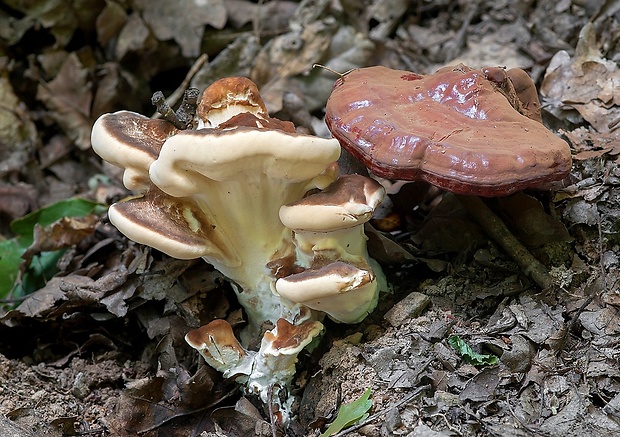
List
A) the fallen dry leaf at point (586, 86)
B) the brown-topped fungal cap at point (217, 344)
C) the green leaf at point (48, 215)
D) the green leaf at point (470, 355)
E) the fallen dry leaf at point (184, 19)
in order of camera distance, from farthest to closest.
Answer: the fallen dry leaf at point (184, 19), the green leaf at point (48, 215), the fallen dry leaf at point (586, 86), the brown-topped fungal cap at point (217, 344), the green leaf at point (470, 355)

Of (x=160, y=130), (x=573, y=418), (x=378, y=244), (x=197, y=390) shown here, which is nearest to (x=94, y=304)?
(x=197, y=390)

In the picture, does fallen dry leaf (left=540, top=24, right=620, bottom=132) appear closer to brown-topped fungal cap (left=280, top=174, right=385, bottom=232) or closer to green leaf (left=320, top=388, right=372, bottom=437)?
brown-topped fungal cap (left=280, top=174, right=385, bottom=232)

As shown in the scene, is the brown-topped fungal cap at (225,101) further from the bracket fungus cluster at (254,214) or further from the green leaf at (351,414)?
the green leaf at (351,414)

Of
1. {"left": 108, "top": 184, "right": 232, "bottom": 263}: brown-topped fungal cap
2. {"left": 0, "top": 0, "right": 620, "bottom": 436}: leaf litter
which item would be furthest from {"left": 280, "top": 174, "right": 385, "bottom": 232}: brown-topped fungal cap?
{"left": 0, "top": 0, "right": 620, "bottom": 436}: leaf litter

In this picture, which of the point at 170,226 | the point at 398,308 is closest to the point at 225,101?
the point at 170,226

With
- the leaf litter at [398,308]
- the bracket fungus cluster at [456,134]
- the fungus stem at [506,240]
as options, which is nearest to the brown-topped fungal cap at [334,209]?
the bracket fungus cluster at [456,134]

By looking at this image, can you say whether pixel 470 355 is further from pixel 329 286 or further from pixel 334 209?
pixel 334 209
